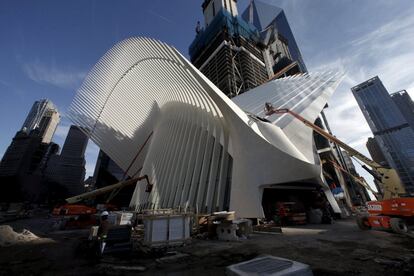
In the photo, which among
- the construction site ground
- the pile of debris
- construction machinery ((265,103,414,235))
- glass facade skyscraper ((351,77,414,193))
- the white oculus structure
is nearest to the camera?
the construction site ground

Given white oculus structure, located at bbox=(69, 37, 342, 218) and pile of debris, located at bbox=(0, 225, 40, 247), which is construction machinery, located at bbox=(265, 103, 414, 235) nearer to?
white oculus structure, located at bbox=(69, 37, 342, 218)

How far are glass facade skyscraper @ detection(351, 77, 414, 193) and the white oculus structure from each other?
12462 centimetres

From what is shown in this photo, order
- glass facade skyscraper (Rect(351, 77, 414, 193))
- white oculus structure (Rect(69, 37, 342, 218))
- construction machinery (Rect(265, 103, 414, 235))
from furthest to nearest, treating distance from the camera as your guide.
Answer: glass facade skyscraper (Rect(351, 77, 414, 193)) < white oculus structure (Rect(69, 37, 342, 218)) < construction machinery (Rect(265, 103, 414, 235))

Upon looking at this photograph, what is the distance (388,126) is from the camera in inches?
5133

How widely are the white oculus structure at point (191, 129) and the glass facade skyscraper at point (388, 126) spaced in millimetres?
124616

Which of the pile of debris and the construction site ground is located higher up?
the pile of debris

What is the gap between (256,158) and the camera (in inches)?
629

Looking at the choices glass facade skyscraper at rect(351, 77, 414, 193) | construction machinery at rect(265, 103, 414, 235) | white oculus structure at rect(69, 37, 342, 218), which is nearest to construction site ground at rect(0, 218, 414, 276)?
construction machinery at rect(265, 103, 414, 235)

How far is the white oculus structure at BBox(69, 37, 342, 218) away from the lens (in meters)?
15.7

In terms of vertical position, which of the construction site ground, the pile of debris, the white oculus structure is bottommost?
the construction site ground

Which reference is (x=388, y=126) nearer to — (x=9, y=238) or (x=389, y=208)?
(x=389, y=208)

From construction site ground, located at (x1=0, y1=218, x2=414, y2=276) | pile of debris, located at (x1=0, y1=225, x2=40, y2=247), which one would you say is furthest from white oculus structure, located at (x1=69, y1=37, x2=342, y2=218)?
pile of debris, located at (x1=0, y1=225, x2=40, y2=247)

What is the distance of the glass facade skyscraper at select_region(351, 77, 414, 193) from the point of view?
114 m

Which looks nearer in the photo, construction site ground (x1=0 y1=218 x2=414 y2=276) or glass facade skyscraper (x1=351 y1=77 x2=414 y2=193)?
construction site ground (x1=0 y1=218 x2=414 y2=276)
